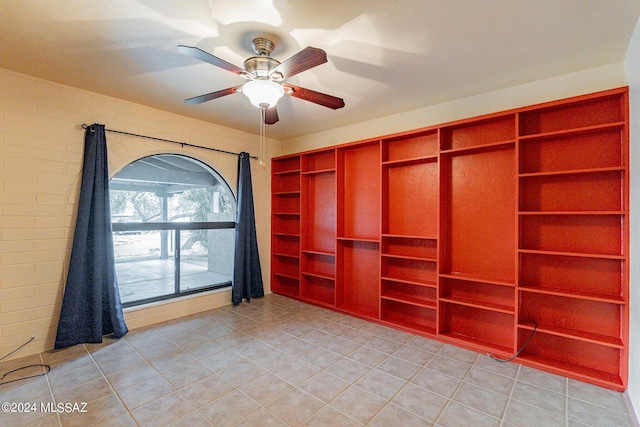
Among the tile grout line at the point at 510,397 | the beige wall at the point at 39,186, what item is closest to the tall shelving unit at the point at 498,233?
the tile grout line at the point at 510,397

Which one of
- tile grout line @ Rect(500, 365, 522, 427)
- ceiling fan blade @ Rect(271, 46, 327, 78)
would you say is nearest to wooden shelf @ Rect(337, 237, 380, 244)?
tile grout line @ Rect(500, 365, 522, 427)

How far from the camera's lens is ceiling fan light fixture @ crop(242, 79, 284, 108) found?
77.9 inches

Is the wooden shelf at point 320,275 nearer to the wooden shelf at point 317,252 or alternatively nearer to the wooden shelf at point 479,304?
the wooden shelf at point 317,252

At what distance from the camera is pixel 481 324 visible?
298 centimetres

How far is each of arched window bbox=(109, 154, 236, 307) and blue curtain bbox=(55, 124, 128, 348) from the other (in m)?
0.32

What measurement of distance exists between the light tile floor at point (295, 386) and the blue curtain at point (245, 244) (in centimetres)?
107

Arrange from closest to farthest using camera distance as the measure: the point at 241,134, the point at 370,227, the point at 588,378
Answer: the point at 588,378, the point at 370,227, the point at 241,134

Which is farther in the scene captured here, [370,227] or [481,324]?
[370,227]

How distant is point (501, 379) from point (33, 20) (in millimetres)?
4239

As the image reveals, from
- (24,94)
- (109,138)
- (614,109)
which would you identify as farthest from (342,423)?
(24,94)

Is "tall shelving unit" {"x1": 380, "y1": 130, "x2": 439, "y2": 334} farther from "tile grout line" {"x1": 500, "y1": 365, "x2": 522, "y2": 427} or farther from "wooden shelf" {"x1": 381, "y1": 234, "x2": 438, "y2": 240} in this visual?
"tile grout line" {"x1": 500, "y1": 365, "x2": 522, "y2": 427}

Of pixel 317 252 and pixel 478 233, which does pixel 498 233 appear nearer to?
pixel 478 233

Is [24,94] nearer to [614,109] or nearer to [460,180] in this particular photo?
[460,180]

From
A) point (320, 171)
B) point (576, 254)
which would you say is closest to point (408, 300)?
point (576, 254)
